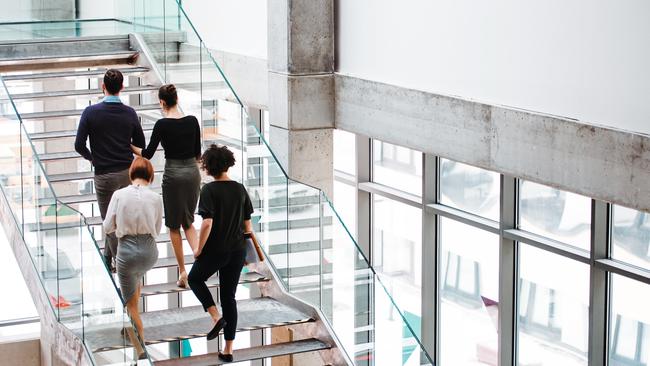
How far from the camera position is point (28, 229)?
1113 cm

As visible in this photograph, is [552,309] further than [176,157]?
Yes

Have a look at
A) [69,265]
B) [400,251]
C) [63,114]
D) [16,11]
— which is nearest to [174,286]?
[69,265]

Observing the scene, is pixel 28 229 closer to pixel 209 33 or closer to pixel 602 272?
pixel 602 272

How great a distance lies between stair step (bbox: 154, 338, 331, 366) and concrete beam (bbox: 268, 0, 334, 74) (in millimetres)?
4482

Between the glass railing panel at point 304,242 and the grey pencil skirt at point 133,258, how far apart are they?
227 cm

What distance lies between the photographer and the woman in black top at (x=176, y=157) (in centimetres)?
995

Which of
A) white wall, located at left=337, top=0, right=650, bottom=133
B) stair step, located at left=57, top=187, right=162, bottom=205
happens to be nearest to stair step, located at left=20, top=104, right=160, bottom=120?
stair step, located at left=57, top=187, right=162, bottom=205

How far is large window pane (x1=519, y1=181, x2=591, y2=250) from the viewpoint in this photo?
11727mm

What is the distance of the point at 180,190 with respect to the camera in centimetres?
1012

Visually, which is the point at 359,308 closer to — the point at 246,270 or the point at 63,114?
the point at 246,270

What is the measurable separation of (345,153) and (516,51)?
6119 mm

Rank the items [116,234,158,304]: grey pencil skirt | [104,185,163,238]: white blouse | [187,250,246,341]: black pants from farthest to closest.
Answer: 1. [187,250,246,341]: black pants
2. [116,234,158,304]: grey pencil skirt
3. [104,185,163,238]: white blouse

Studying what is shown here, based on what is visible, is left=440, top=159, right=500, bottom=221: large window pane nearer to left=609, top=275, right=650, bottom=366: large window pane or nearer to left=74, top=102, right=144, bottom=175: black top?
left=609, top=275, right=650, bottom=366: large window pane

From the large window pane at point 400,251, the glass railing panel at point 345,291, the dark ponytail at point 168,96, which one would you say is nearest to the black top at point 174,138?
the dark ponytail at point 168,96
